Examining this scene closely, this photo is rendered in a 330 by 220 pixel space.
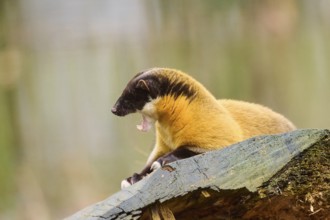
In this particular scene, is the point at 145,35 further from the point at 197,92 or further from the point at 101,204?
the point at 101,204

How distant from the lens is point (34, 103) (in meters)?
4.52

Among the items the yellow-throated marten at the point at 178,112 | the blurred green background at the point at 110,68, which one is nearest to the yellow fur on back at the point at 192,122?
the yellow-throated marten at the point at 178,112

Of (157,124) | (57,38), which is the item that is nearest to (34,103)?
(57,38)

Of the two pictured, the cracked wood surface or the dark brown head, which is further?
the dark brown head

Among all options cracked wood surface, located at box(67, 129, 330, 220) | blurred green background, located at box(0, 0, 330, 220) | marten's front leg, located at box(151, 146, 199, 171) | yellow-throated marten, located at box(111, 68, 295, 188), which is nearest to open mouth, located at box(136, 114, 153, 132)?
yellow-throated marten, located at box(111, 68, 295, 188)

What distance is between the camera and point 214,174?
1408 mm

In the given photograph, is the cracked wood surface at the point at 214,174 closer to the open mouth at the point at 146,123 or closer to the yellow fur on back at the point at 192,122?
the yellow fur on back at the point at 192,122

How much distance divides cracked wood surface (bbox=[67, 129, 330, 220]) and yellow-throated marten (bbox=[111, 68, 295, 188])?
582 mm

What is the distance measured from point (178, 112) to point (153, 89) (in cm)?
9

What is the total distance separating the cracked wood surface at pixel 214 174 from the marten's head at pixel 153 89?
650mm

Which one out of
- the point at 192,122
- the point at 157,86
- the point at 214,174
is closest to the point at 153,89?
the point at 157,86

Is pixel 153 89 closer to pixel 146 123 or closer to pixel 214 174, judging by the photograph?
pixel 146 123

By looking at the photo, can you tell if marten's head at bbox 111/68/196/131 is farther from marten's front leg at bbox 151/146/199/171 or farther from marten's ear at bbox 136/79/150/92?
marten's front leg at bbox 151/146/199/171

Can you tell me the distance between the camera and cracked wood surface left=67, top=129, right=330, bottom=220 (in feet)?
4.40
